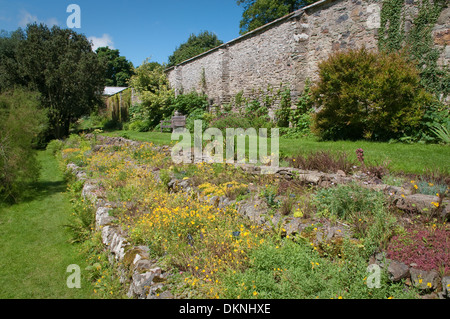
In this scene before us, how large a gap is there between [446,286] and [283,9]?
1126 inches

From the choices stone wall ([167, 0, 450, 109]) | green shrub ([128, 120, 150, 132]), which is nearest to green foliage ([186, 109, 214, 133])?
stone wall ([167, 0, 450, 109])

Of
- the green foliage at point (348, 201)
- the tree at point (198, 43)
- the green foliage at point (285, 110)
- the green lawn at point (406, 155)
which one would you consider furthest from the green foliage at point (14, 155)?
the tree at point (198, 43)

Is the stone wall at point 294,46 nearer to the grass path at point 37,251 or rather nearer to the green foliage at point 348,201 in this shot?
the green foliage at point 348,201

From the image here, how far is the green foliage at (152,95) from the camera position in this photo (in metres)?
19.1

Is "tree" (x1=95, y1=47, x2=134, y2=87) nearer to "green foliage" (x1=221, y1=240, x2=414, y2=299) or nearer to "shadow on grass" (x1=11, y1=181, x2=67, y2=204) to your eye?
"shadow on grass" (x1=11, y1=181, x2=67, y2=204)

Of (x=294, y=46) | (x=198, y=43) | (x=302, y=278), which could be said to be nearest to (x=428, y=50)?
(x=294, y=46)

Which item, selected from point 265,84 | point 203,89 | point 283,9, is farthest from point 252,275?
point 283,9

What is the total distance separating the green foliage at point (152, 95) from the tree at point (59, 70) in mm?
2995

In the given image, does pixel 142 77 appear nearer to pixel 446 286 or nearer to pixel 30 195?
pixel 30 195

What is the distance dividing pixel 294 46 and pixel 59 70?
1332 centimetres

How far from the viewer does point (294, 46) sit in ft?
36.7

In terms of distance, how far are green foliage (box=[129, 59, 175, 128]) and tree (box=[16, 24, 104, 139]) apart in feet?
9.83

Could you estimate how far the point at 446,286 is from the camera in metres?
2.07

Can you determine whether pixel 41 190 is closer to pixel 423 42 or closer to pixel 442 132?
pixel 442 132
